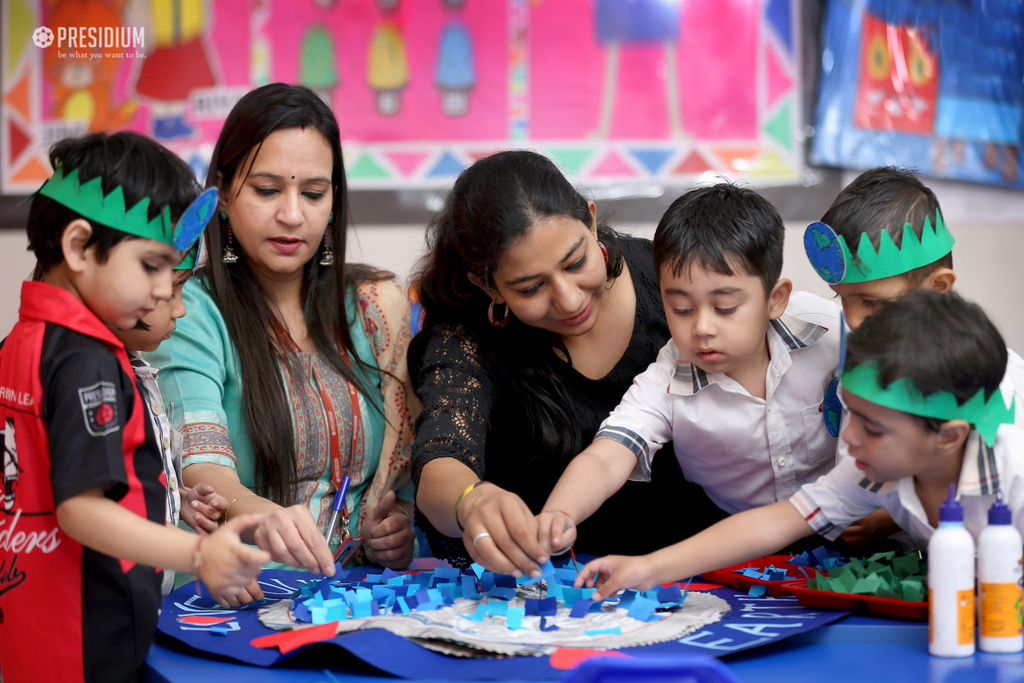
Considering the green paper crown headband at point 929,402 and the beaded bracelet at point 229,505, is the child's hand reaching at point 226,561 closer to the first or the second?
the beaded bracelet at point 229,505

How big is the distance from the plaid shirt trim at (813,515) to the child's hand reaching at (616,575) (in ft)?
0.74

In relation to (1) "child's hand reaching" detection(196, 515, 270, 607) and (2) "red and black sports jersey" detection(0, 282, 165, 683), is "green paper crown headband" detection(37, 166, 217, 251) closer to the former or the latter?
(2) "red and black sports jersey" detection(0, 282, 165, 683)

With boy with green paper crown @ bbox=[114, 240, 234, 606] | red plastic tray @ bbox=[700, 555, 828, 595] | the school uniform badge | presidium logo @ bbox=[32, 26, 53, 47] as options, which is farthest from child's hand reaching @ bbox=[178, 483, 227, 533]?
presidium logo @ bbox=[32, 26, 53, 47]

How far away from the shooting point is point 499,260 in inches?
58.4

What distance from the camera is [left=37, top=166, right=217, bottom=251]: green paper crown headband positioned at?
1.07 metres

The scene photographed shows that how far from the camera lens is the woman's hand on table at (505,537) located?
114 cm

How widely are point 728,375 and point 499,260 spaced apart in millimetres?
441

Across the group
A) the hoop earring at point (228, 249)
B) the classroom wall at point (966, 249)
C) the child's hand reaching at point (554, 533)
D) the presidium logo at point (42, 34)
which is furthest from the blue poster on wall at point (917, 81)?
the presidium logo at point (42, 34)

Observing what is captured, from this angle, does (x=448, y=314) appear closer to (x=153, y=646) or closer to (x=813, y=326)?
(x=813, y=326)

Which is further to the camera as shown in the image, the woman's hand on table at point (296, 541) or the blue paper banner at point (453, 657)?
the woman's hand on table at point (296, 541)

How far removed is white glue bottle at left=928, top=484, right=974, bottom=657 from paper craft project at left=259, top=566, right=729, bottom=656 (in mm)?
250

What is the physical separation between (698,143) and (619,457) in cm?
155

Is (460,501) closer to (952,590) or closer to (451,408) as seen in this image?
(451,408)

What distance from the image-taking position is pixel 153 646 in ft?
3.50
